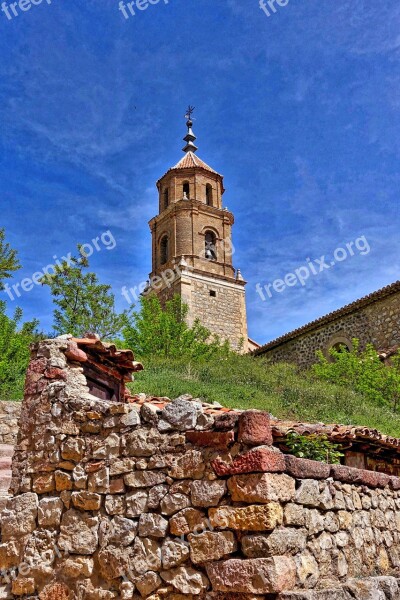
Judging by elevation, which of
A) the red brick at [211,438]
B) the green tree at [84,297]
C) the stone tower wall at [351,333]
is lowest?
the red brick at [211,438]

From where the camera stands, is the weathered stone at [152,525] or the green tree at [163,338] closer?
the weathered stone at [152,525]

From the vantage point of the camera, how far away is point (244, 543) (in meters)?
3.46

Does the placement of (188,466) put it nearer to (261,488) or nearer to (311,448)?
(261,488)

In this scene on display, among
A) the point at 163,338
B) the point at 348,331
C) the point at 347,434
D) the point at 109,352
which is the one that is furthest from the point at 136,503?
the point at 348,331

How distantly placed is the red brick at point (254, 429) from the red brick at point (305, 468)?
240 millimetres

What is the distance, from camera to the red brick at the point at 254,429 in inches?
143

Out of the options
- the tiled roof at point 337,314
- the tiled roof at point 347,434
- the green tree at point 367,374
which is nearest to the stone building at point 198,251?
the tiled roof at point 337,314

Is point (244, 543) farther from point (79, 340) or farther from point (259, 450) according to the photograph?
point (79, 340)

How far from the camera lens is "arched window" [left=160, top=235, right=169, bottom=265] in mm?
28408

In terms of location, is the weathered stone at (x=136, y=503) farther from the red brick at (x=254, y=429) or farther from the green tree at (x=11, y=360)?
the green tree at (x=11, y=360)

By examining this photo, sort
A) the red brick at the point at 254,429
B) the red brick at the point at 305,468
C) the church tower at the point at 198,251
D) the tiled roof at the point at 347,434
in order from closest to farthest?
1. the red brick at the point at 254,429
2. the red brick at the point at 305,468
3. the tiled roof at the point at 347,434
4. the church tower at the point at 198,251

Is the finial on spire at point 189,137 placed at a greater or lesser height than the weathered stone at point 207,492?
greater

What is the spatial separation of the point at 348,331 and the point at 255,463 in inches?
713

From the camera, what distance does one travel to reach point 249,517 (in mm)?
3482
